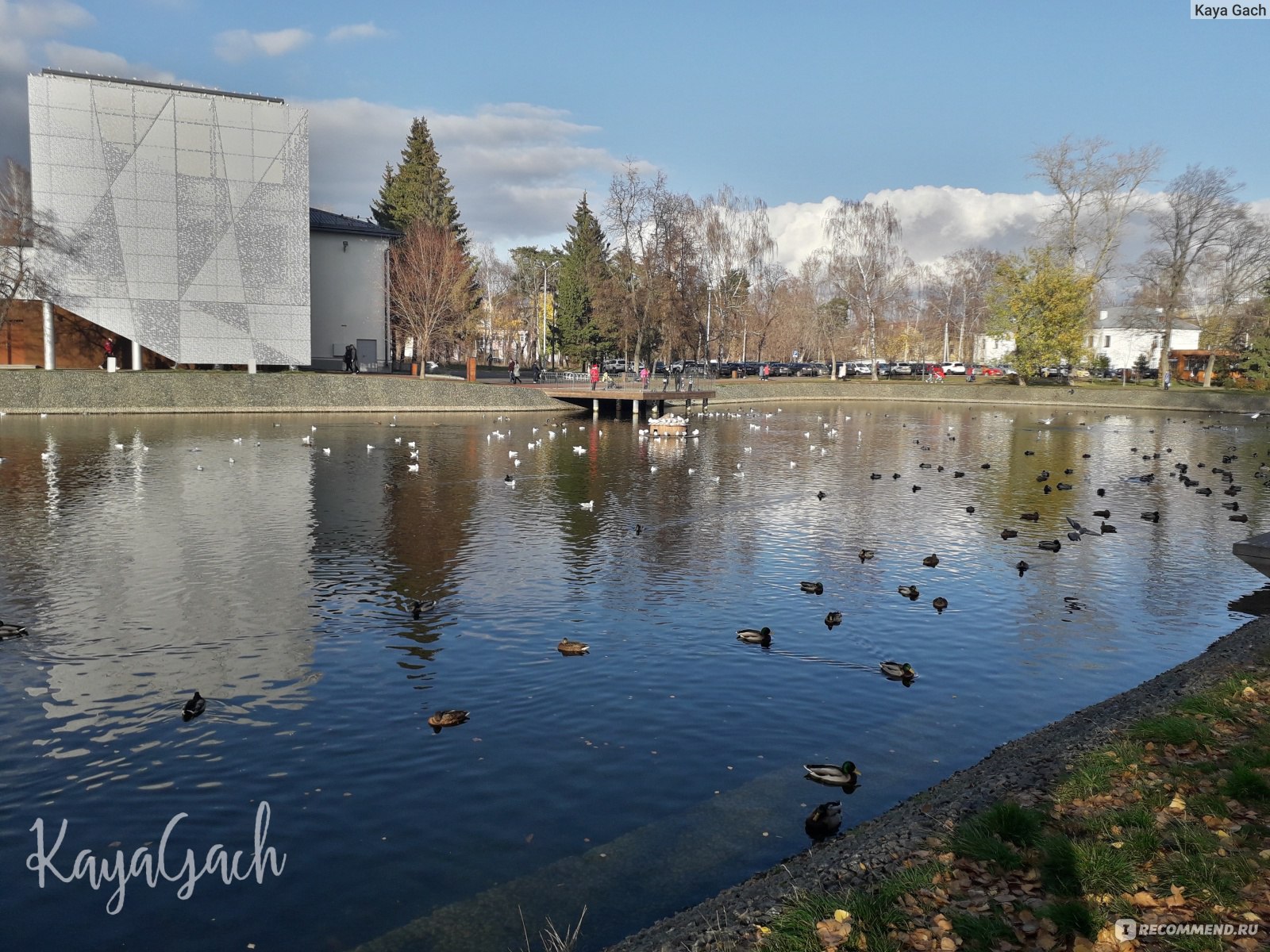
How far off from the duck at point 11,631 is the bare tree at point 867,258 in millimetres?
82617

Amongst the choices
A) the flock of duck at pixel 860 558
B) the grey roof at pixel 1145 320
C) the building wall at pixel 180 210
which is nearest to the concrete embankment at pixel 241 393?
the building wall at pixel 180 210

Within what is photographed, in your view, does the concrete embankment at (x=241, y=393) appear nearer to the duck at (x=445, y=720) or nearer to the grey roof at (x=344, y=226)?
the grey roof at (x=344, y=226)

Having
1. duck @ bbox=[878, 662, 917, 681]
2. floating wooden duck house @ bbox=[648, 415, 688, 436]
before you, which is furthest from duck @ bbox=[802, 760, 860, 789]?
Result: floating wooden duck house @ bbox=[648, 415, 688, 436]

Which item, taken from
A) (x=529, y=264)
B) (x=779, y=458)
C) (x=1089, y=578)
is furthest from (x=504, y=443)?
(x=529, y=264)

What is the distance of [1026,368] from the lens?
273 ft

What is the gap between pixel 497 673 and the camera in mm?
12344

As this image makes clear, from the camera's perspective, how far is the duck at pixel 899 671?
40.4ft

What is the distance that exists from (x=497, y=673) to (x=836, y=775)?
16.7ft

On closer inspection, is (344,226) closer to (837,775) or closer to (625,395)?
(625,395)

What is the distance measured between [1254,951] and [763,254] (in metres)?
97.3

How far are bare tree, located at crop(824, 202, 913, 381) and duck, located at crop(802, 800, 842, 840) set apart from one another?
8356 centimetres

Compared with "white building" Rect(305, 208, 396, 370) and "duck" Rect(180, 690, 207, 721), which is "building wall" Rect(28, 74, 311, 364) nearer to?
"white building" Rect(305, 208, 396, 370)

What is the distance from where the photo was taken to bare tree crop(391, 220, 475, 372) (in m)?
69.1

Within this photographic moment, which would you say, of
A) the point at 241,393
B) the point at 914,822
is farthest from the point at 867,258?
the point at 914,822
